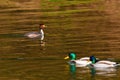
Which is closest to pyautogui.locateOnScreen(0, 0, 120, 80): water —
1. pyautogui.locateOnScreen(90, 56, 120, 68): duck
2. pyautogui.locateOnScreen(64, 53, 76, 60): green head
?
pyautogui.locateOnScreen(90, 56, 120, 68): duck

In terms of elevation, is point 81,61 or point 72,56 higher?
point 72,56

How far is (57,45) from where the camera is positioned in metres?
42.9

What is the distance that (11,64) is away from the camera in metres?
35.8

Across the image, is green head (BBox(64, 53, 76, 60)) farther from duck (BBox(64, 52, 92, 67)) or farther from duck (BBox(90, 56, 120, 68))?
duck (BBox(90, 56, 120, 68))

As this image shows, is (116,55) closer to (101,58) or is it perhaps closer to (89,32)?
(101,58)

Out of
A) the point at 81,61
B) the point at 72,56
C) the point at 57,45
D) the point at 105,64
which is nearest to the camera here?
the point at 105,64

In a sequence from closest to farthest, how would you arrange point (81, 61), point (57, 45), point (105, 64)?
point (105, 64)
point (81, 61)
point (57, 45)

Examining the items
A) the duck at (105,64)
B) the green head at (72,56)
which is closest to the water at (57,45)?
the duck at (105,64)

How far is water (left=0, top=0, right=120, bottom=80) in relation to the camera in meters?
32.9

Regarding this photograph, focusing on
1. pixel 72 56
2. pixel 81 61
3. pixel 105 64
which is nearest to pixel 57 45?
pixel 72 56

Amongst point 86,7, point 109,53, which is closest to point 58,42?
point 109,53

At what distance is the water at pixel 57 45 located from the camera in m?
32.9

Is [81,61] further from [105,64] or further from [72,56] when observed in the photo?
[105,64]

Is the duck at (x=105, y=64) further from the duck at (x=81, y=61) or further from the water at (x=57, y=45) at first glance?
the duck at (x=81, y=61)
